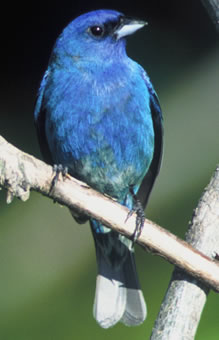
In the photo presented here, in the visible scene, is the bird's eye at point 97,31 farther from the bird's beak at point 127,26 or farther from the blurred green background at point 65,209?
the blurred green background at point 65,209

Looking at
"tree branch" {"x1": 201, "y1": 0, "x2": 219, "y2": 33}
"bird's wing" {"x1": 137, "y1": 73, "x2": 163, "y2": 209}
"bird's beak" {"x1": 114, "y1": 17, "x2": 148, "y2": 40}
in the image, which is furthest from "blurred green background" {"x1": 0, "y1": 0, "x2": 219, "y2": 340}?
"tree branch" {"x1": 201, "y1": 0, "x2": 219, "y2": 33}

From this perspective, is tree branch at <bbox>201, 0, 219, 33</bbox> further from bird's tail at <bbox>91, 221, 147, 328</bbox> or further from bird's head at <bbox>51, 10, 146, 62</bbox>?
bird's tail at <bbox>91, 221, 147, 328</bbox>

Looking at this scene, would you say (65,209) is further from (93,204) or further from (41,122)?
(93,204)

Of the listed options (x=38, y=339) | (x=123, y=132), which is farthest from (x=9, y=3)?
(x=38, y=339)

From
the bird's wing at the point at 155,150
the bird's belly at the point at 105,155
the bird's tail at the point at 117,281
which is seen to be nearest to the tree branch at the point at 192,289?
the bird's tail at the point at 117,281

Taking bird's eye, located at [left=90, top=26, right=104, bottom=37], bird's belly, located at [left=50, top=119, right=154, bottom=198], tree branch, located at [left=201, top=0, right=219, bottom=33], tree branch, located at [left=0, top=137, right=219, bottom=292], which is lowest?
tree branch, located at [left=0, top=137, right=219, bottom=292]

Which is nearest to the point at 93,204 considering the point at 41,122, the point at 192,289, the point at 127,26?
the point at 192,289

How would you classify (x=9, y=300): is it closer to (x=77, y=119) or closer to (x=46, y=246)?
(x=46, y=246)
